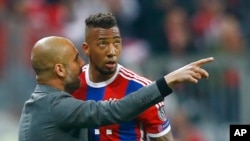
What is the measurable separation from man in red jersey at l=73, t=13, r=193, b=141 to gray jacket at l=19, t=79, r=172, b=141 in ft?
1.72

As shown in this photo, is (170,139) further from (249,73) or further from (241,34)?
(241,34)

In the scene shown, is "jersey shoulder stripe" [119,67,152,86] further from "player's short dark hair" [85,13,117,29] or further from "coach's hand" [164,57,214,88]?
"coach's hand" [164,57,214,88]

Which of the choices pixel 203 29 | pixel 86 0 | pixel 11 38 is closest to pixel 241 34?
pixel 203 29

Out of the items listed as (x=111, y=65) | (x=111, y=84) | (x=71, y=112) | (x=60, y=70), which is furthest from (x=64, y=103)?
(x=111, y=84)

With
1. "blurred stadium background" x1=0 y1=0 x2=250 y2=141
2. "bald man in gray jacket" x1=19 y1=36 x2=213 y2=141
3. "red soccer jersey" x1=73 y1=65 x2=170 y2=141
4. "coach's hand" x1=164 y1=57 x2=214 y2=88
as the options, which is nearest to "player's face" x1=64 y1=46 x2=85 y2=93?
"bald man in gray jacket" x1=19 y1=36 x2=213 y2=141

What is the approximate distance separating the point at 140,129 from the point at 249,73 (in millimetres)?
4276

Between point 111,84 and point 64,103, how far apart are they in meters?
0.84

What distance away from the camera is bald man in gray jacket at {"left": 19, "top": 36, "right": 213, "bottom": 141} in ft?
18.7

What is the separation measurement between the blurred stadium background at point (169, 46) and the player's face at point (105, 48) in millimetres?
4291

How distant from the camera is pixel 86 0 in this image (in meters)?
12.1

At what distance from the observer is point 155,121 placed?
6.45 m

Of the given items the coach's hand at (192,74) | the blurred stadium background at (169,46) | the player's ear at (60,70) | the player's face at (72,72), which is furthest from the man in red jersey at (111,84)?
the blurred stadium background at (169,46)

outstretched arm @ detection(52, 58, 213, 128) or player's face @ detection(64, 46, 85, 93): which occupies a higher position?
player's face @ detection(64, 46, 85, 93)

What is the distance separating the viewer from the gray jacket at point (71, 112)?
5703 mm
